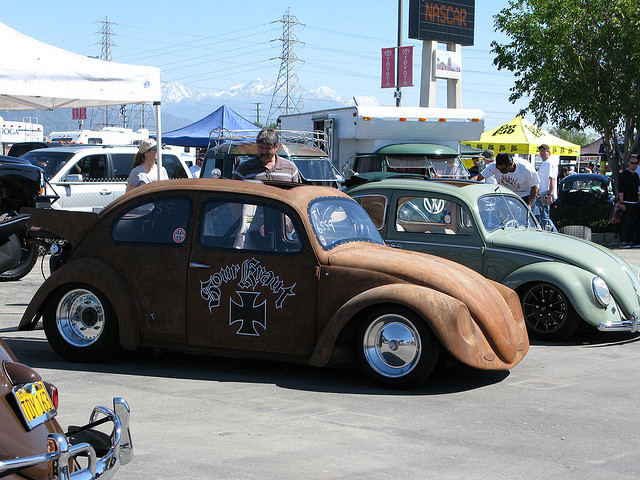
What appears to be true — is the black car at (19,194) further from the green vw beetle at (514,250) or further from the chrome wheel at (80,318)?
the green vw beetle at (514,250)

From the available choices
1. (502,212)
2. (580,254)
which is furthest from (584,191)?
(580,254)

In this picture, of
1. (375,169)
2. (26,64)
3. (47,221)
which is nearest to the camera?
(47,221)

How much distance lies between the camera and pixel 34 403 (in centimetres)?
305

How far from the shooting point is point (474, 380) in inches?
260

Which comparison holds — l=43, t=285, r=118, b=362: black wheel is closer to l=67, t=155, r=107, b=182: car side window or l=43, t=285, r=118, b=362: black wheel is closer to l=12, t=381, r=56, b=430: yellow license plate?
l=12, t=381, r=56, b=430: yellow license plate

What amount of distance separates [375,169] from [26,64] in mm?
9911

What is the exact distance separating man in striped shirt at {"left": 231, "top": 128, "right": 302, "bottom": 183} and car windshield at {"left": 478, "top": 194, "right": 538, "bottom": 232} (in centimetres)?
207

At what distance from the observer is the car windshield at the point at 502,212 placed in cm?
880

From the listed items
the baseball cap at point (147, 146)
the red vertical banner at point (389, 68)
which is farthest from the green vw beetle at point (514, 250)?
the red vertical banner at point (389, 68)

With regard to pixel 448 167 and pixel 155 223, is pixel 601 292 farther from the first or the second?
pixel 448 167

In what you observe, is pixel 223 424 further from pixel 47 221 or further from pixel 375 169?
pixel 375 169

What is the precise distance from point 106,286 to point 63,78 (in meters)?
5.60

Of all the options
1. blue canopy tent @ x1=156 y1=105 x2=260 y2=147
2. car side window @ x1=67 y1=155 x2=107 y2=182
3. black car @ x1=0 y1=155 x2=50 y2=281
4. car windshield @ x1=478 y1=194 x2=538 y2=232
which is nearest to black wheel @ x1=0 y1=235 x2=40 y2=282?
black car @ x1=0 y1=155 x2=50 y2=281

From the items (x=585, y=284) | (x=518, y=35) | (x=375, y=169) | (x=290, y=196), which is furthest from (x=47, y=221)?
(x=518, y=35)
